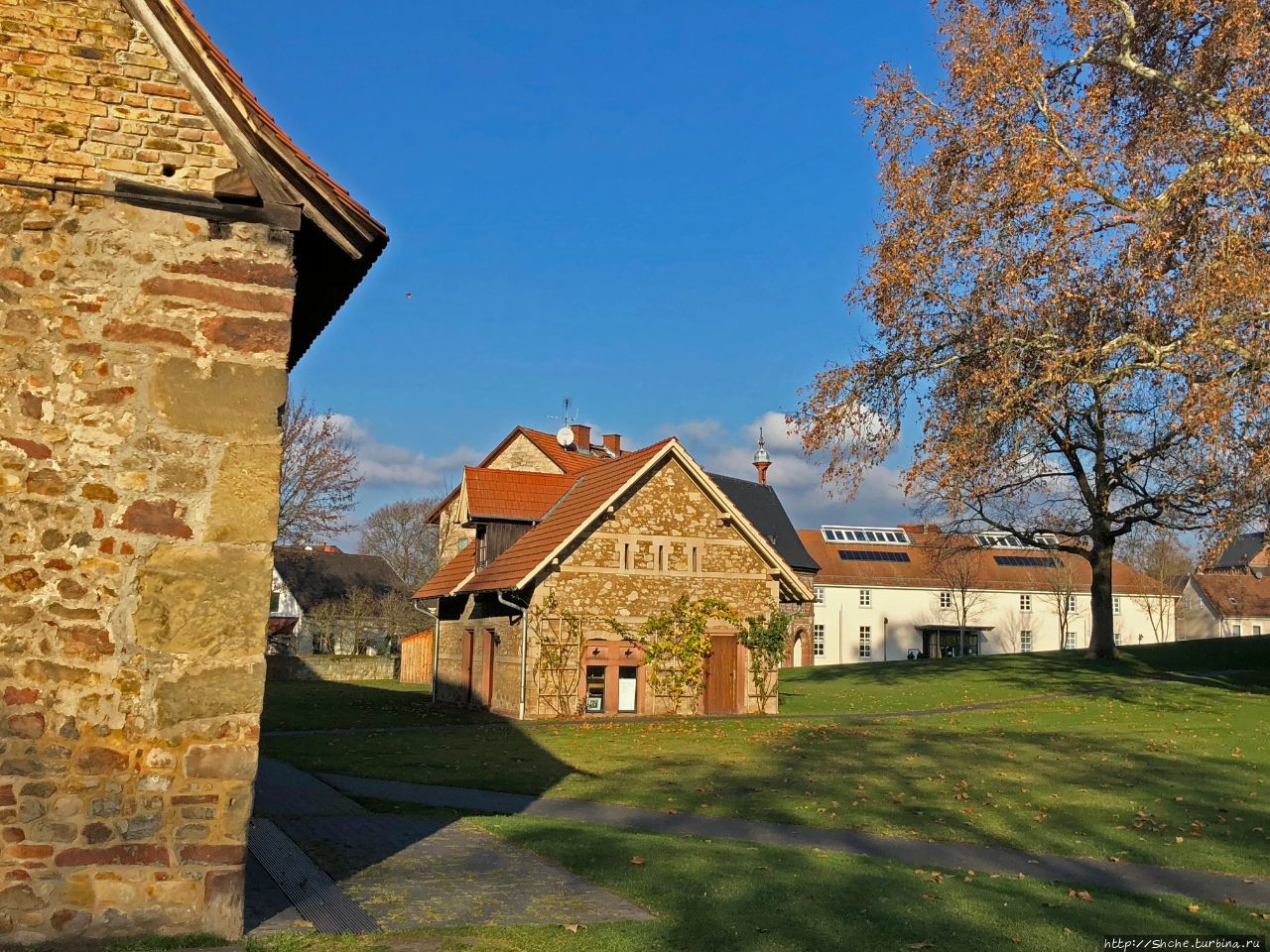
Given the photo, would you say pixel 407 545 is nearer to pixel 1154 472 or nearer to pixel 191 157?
pixel 1154 472

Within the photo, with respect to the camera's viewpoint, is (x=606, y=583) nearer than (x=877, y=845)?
No

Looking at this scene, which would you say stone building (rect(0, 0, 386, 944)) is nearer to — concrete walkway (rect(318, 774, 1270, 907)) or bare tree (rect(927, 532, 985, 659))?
concrete walkway (rect(318, 774, 1270, 907))

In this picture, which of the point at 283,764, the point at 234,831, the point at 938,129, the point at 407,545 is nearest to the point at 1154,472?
the point at 938,129

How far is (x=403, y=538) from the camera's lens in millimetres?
79750

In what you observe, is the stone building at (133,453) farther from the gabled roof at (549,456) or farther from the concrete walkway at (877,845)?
the gabled roof at (549,456)

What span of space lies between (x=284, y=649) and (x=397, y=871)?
46818 millimetres

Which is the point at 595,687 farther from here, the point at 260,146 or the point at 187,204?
the point at 187,204

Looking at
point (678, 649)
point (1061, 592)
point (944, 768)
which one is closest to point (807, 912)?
point (944, 768)

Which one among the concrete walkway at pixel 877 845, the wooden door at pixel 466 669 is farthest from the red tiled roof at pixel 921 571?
the concrete walkway at pixel 877 845

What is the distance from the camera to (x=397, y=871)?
9.16m

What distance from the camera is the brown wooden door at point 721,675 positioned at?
29484mm

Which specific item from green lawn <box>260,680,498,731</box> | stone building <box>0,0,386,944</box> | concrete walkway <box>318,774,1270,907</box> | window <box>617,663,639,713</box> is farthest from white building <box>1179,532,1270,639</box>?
stone building <box>0,0,386,944</box>

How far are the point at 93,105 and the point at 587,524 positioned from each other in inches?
846

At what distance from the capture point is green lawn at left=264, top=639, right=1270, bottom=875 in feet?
39.2
